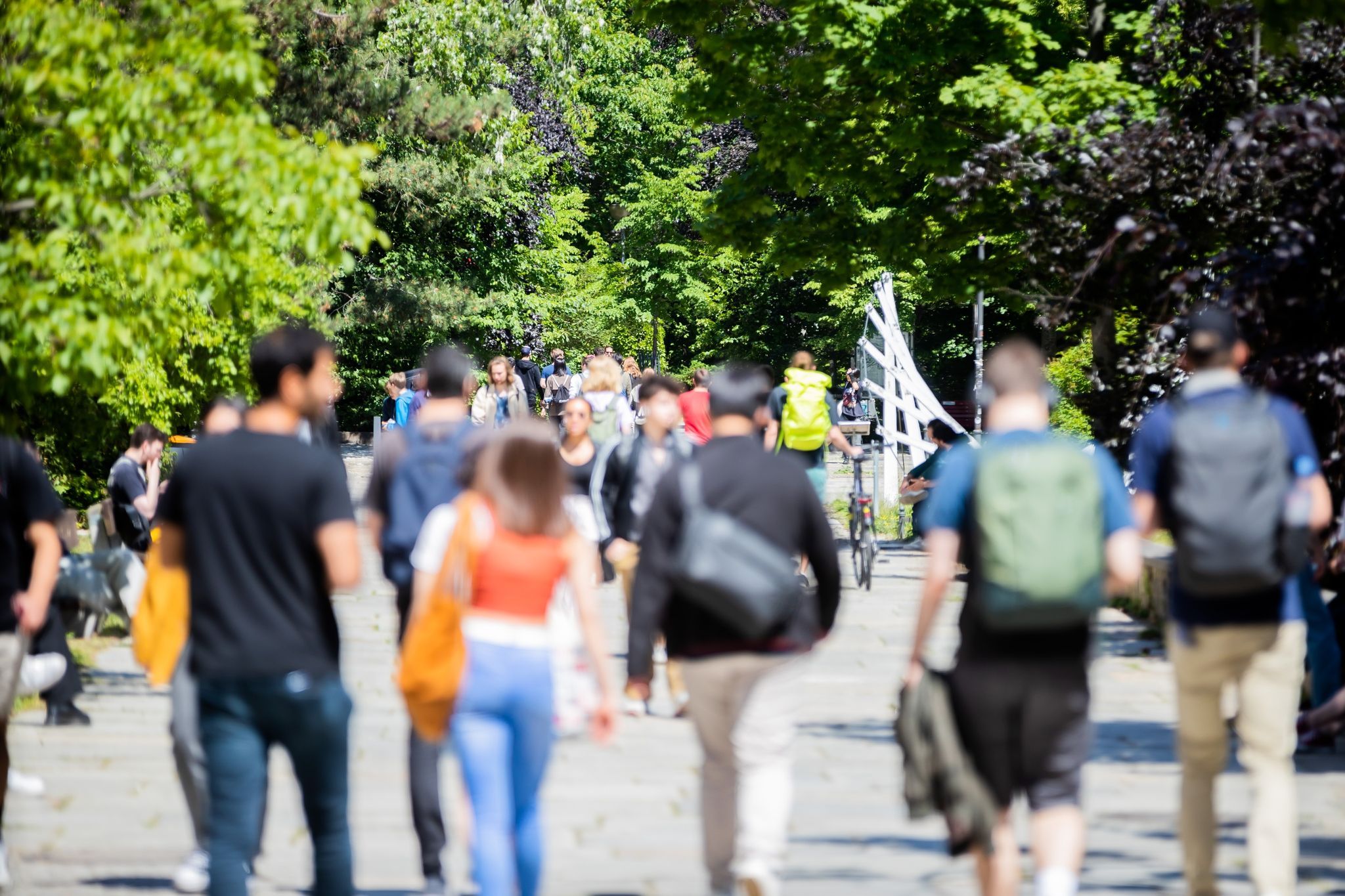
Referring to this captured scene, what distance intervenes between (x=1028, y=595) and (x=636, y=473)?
5286 millimetres

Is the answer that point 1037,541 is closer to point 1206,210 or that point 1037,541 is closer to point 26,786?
point 26,786

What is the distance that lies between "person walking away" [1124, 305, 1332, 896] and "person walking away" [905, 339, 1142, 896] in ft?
1.57

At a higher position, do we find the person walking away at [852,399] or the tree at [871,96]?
the tree at [871,96]

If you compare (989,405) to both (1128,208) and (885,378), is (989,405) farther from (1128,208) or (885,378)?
(885,378)

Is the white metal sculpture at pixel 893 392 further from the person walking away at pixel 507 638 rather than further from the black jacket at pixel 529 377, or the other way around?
the person walking away at pixel 507 638

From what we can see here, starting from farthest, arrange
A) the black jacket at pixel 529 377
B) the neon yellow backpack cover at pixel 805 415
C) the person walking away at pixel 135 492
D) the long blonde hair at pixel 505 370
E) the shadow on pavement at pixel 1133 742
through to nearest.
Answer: the black jacket at pixel 529 377 < the long blonde hair at pixel 505 370 < the neon yellow backpack cover at pixel 805 415 < the person walking away at pixel 135 492 < the shadow on pavement at pixel 1133 742

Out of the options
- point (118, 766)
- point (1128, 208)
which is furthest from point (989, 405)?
point (1128, 208)

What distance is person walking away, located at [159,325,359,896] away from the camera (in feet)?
15.9

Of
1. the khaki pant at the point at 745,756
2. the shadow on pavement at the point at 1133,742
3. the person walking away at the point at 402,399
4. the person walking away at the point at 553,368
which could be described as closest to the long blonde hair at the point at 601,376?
the shadow on pavement at the point at 1133,742

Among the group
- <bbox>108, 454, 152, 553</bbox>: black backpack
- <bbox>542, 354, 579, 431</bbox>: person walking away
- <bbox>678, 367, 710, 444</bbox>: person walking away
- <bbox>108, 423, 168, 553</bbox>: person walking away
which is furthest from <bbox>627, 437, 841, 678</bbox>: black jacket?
<bbox>542, 354, 579, 431</bbox>: person walking away

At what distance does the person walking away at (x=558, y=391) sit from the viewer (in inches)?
1133

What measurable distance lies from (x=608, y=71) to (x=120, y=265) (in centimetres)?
5031

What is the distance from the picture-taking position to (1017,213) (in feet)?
40.9

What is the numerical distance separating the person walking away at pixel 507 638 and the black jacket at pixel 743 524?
67 cm
